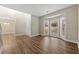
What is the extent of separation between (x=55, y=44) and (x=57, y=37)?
0.64 ft

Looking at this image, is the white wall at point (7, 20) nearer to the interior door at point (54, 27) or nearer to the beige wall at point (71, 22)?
the interior door at point (54, 27)

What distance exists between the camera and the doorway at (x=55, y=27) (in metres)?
2.55

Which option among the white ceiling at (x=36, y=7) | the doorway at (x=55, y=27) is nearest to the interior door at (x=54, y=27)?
the doorway at (x=55, y=27)

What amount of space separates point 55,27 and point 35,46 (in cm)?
74

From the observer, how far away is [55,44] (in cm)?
254

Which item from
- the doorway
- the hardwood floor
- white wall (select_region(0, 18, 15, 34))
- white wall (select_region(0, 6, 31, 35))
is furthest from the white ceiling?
the hardwood floor

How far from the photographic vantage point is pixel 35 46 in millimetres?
2531

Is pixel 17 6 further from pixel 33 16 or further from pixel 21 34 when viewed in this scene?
pixel 21 34

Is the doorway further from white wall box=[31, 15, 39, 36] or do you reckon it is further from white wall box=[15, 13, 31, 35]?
white wall box=[15, 13, 31, 35]

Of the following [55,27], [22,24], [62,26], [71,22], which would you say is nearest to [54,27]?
[55,27]

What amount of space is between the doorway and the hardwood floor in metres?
0.17

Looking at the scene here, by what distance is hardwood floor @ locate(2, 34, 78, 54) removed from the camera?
246 cm

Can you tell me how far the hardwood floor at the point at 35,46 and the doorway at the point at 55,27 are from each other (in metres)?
0.17
